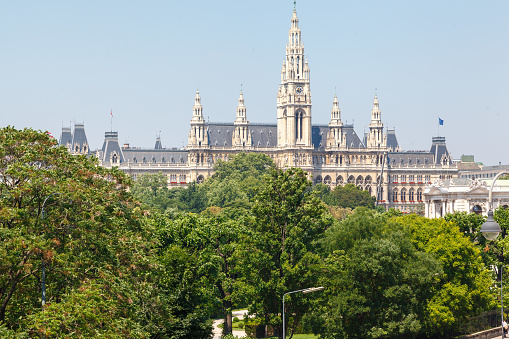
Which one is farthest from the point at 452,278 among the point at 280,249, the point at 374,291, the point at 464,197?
the point at 464,197

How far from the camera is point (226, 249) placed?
73.9 meters

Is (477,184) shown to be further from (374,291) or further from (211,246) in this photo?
(374,291)

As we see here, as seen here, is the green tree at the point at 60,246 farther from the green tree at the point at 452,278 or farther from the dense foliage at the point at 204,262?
the green tree at the point at 452,278

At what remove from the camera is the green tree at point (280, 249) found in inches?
2534

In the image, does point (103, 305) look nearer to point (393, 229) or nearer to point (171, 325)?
point (171, 325)

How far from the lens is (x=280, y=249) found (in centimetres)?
6600

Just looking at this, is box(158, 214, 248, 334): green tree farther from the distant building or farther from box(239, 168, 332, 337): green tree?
the distant building

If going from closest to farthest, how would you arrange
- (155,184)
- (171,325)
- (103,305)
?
(103,305) < (171,325) < (155,184)

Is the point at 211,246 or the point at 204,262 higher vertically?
the point at 211,246

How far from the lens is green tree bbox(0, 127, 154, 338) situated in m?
40.1

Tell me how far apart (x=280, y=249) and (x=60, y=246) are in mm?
25417

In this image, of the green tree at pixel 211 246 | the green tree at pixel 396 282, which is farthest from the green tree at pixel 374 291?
the green tree at pixel 211 246

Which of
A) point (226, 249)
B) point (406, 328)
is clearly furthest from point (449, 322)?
point (226, 249)

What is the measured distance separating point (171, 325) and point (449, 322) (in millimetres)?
Answer: 26137
